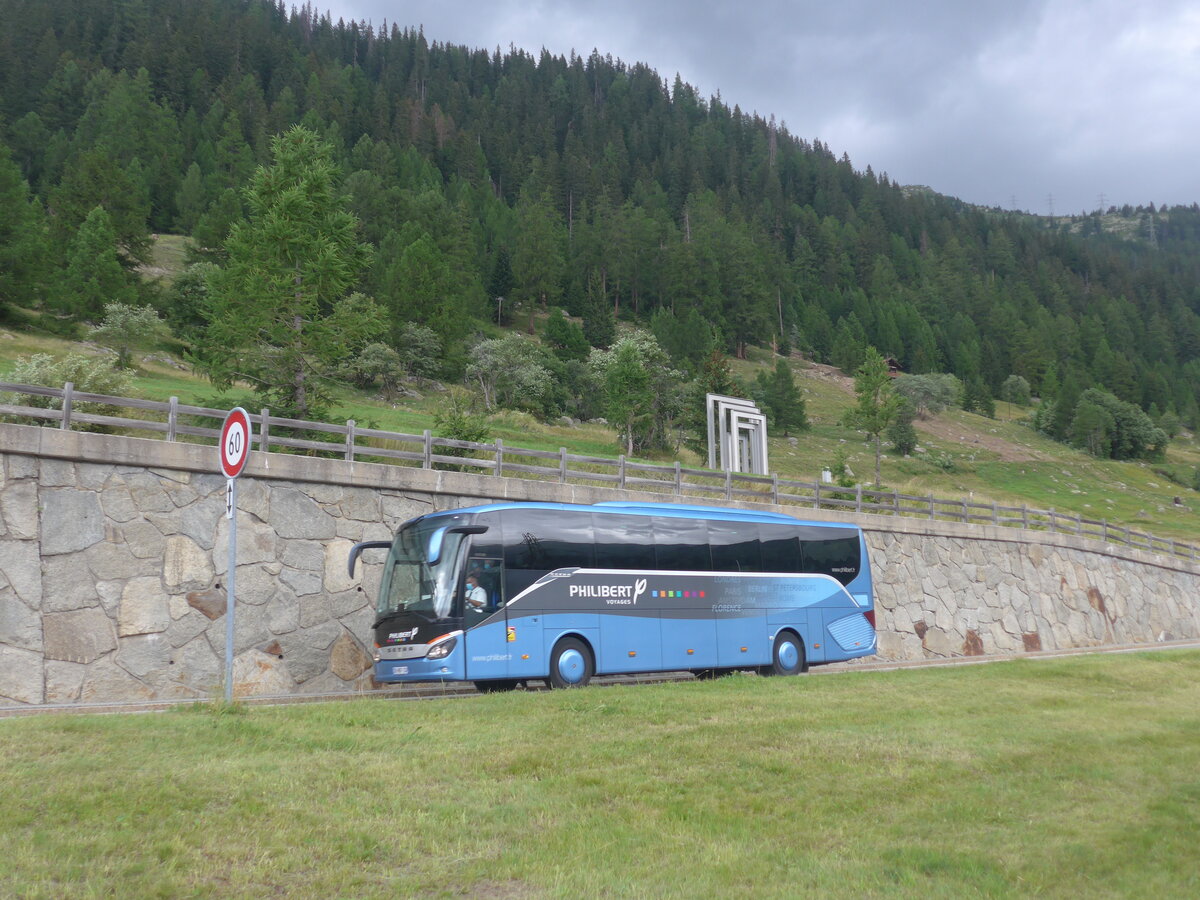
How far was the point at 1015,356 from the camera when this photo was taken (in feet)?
447

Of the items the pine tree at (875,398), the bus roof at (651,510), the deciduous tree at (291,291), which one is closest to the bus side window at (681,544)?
the bus roof at (651,510)

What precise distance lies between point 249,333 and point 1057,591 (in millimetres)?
27982

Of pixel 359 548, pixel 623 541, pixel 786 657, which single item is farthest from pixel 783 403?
pixel 359 548

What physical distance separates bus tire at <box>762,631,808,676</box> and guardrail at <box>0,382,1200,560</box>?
5156mm

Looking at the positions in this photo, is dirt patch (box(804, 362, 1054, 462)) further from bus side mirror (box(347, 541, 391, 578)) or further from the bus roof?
bus side mirror (box(347, 541, 391, 578))

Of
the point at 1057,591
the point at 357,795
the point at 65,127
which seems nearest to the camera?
the point at 357,795

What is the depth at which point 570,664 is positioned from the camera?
54.6 ft

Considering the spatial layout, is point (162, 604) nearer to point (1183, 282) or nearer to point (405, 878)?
point (405, 878)

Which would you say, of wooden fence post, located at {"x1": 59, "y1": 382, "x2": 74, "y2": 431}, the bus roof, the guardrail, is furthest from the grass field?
the guardrail

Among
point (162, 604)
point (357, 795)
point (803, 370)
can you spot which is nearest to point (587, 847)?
point (357, 795)

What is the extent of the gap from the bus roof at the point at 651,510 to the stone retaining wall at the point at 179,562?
73.5 inches

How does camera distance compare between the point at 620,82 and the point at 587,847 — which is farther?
the point at 620,82

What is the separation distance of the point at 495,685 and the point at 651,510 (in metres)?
4.34

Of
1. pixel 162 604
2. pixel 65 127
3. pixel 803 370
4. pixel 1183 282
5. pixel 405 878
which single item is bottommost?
pixel 405 878
